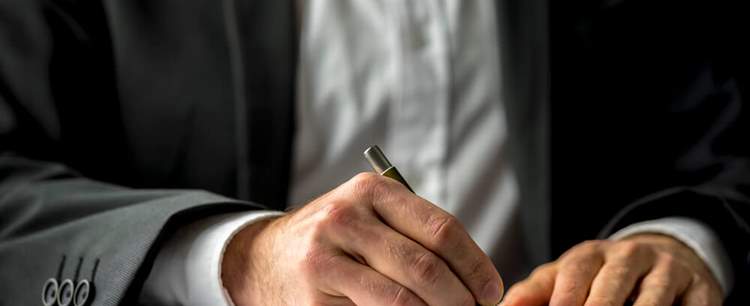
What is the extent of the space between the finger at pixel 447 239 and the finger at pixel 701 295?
0.30 metres

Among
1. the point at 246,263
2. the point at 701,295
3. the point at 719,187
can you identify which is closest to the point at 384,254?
the point at 246,263

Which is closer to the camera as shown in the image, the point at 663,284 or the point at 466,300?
the point at 466,300

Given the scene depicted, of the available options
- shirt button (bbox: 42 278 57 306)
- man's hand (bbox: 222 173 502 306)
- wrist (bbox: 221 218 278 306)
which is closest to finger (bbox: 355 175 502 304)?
Result: man's hand (bbox: 222 173 502 306)

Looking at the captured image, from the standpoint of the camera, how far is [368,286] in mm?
707

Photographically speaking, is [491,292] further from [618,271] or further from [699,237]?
[699,237]

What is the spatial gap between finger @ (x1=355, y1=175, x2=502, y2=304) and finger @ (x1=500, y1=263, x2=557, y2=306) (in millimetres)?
152

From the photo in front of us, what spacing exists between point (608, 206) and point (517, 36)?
285 mm

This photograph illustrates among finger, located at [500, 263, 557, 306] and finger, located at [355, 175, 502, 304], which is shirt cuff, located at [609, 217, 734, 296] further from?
finger, located at [355, 175, 502, 304]

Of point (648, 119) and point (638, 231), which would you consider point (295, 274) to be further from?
point (648, 119)

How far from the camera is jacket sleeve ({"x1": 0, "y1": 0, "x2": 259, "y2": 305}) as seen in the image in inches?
33.9

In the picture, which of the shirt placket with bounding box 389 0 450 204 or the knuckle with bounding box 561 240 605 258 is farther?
the shirt placket with bounding box 389 0 450 204

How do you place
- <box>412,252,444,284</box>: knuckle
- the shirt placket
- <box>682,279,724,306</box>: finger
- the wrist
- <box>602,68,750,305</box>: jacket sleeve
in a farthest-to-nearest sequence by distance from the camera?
the shirt placket < <box>602,68,750,305</box>: jacket sleeve < <box>682,279,724,306</box>: finger < the wrist < <box>412,252,444,284</box>: knuckle

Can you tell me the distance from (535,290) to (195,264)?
0.33 m

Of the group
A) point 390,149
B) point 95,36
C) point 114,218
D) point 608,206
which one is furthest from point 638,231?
point 95,36
